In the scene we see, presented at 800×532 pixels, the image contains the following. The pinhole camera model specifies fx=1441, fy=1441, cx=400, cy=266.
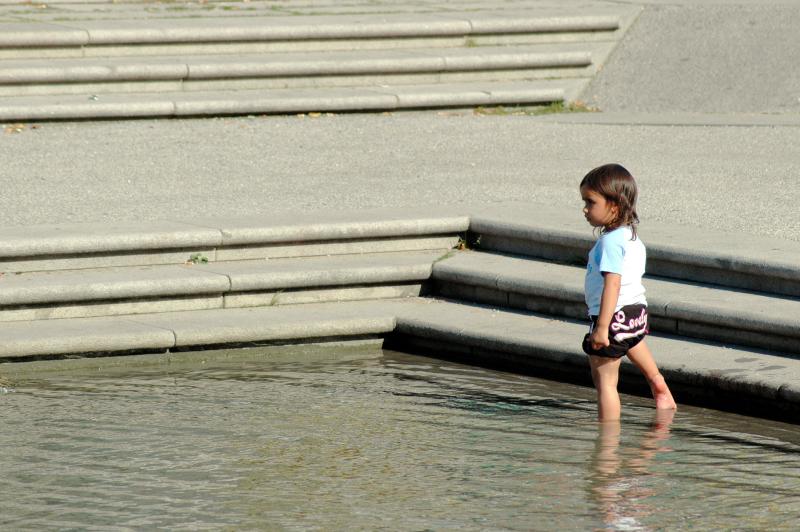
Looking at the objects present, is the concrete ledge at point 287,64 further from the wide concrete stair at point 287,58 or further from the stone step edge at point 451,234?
the stone step edge at point 451,234

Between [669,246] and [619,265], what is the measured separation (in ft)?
6.30

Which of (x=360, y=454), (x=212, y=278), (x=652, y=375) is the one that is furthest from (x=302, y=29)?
(x=360, y=454)

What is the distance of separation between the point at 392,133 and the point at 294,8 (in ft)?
10.2

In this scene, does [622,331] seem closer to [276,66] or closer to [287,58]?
[276,66]

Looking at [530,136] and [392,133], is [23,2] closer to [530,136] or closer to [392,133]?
[392,133]

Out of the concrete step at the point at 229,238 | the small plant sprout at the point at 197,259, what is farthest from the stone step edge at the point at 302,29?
the small plant sprout at the point at 197,259

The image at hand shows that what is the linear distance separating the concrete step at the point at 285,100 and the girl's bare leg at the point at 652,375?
21.4ft

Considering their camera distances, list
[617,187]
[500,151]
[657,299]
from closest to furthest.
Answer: [617,187] → [657,299] → [500,151]

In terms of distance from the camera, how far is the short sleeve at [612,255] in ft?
19.0

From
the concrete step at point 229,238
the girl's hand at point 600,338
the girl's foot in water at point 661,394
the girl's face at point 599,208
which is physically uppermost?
the girl's face at point 599,208

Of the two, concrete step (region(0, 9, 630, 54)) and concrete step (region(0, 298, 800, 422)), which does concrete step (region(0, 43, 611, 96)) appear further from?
concrete step (region(0, 298, 800, 422))

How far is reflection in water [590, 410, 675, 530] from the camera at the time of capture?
480 cm

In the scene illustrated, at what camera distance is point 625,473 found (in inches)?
209

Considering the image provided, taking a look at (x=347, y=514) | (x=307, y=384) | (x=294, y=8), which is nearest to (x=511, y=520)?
(x=347, y=514)
